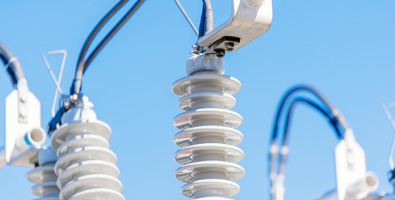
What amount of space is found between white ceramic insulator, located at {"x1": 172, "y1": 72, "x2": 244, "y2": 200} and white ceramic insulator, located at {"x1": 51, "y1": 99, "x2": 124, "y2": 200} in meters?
0.41

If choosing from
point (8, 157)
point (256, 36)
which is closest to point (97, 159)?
point (8, 157)

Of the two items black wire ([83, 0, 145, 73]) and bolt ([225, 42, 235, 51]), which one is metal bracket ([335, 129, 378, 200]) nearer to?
bolt ([225, 42, 235, 51])

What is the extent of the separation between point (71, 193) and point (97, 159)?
26 cm

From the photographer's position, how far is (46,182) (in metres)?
4.79

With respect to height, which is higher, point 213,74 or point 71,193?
point 213,74

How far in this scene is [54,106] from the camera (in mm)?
Answer: 6164

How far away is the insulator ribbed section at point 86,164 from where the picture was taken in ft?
14.2

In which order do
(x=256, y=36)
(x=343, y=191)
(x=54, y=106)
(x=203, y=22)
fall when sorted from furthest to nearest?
(x=54, y=106)
(x=203, y=22)
(x=256, y=36)
(x=343, y=191)

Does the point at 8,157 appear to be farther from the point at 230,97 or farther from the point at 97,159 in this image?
the point at 230,97

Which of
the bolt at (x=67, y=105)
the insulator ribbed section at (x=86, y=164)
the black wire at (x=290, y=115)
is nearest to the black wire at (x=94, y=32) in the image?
the bolt at (x=67, y=105)

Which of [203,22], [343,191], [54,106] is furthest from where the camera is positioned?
[54,106]

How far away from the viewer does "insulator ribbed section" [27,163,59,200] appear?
188 inches

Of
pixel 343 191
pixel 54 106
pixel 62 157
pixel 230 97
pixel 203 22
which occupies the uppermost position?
pixel 54 106

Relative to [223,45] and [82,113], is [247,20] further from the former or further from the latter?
[82,113]
